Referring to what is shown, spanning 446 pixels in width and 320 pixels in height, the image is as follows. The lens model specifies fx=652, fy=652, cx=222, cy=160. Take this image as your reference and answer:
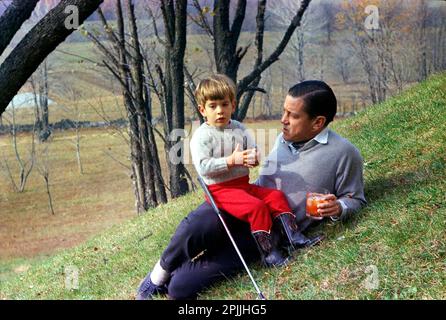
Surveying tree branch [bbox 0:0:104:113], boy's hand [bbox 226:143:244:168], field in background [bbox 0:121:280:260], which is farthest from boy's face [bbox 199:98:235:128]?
field in background [bbox 0:121:280:260]

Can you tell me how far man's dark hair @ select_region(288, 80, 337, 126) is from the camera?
4.16 metres

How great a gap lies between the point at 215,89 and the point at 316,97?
0.70 meters

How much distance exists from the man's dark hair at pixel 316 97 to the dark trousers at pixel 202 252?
0.86 m

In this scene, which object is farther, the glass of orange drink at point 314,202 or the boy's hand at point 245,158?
the glass of orange drink at point 314,202

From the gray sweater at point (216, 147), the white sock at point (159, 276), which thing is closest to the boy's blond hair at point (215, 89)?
the gray sweater at point (216, 147)

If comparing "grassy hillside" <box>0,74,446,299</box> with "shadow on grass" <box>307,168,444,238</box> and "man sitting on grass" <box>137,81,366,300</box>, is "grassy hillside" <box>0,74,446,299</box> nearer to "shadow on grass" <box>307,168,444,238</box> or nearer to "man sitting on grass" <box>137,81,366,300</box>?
"shadow on grass" <box>307,168,444,238</box>

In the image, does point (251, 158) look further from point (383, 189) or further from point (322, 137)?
point (383, 189)

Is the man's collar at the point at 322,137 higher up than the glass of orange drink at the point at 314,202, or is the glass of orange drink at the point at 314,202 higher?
the man's collar at the point at 322,137

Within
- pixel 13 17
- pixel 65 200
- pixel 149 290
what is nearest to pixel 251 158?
pixel 149 290

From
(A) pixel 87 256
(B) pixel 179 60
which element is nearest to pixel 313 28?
(B) pixel 179 60

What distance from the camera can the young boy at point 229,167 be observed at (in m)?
3.87

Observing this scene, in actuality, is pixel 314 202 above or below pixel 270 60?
below

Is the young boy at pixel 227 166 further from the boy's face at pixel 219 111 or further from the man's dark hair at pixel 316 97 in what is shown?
the man's dark hair at pixel 316 97

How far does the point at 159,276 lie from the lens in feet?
13.6
